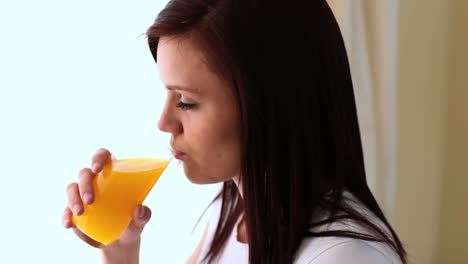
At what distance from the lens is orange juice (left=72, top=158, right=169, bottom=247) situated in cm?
111

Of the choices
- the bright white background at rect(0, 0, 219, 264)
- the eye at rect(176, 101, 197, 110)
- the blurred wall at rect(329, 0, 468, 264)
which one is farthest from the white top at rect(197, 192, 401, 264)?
the blurred wall at rect(329, 0, 468, 264)

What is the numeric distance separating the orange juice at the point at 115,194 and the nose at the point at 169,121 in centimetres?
8

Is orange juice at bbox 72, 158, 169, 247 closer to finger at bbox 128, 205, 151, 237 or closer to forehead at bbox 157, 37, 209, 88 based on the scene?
finger at bbox 128, 205, 151, 237

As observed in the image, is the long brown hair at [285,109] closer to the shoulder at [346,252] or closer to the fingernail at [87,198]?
the shoulder at [346,252]

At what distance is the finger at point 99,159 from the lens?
1.11 m

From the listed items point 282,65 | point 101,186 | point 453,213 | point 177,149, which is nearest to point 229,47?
point 282,65

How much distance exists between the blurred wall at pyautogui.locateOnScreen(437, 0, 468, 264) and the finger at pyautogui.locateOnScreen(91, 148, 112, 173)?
5.63 feet

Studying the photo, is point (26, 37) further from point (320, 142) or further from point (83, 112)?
point (320, 142)

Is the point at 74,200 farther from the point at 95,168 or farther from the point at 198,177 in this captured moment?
the point at 198,177

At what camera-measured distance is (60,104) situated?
4.64ft

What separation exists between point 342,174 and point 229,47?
32 cm

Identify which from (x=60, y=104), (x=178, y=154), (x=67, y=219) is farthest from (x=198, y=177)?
(x=60, y=104)

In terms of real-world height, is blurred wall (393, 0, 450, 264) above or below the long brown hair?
below

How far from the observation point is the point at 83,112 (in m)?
1.45
